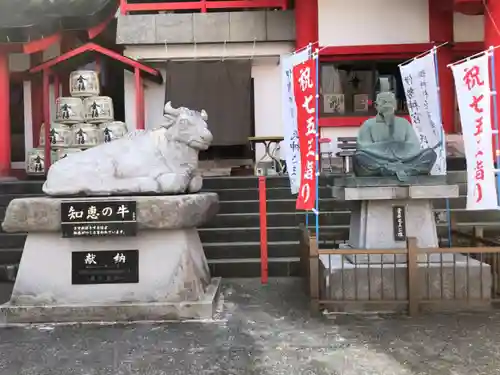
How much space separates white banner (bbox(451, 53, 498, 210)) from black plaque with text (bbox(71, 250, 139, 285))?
13.0 feet

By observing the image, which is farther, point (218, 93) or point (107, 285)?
Result: point (218, 93)

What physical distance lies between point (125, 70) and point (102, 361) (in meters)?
10.2

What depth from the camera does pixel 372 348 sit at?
15.4 ft

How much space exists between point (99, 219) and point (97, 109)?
7342mm

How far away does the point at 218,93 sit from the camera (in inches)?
513

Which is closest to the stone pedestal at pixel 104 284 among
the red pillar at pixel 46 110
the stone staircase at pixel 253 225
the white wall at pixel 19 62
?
the stone staircase at pixel 253 225

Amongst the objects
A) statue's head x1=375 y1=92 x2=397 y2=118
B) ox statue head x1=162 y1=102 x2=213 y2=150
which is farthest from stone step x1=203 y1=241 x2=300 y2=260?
statue's head x1=375 y1=92 x2=397 y2=118

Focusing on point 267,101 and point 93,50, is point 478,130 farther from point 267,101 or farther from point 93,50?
point 93,50

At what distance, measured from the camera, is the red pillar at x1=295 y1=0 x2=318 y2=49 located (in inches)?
489

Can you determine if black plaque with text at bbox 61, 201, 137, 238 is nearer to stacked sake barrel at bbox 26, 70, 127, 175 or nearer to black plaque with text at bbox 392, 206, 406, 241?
black plaque with text at bbox 392, 206, 406, 241

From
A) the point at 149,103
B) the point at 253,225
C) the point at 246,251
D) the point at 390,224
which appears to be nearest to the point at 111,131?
the point at 149,103

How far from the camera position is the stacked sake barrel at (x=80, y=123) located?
39.7 ft

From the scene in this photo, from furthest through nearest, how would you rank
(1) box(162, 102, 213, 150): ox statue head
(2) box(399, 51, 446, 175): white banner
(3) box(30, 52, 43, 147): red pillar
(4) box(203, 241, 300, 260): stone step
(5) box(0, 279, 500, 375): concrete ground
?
(3) box(30, 52, 43, 147): red pillar, (4) box(203, 241, 300, 260): stone step, (2) box(399, 51, 446, 175): white banner, (1) box(162, 102, 213, 150): ox statue head, (5) box(0, 279, 500, 375): concrete ground

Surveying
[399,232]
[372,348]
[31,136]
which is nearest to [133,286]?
[372,348]
